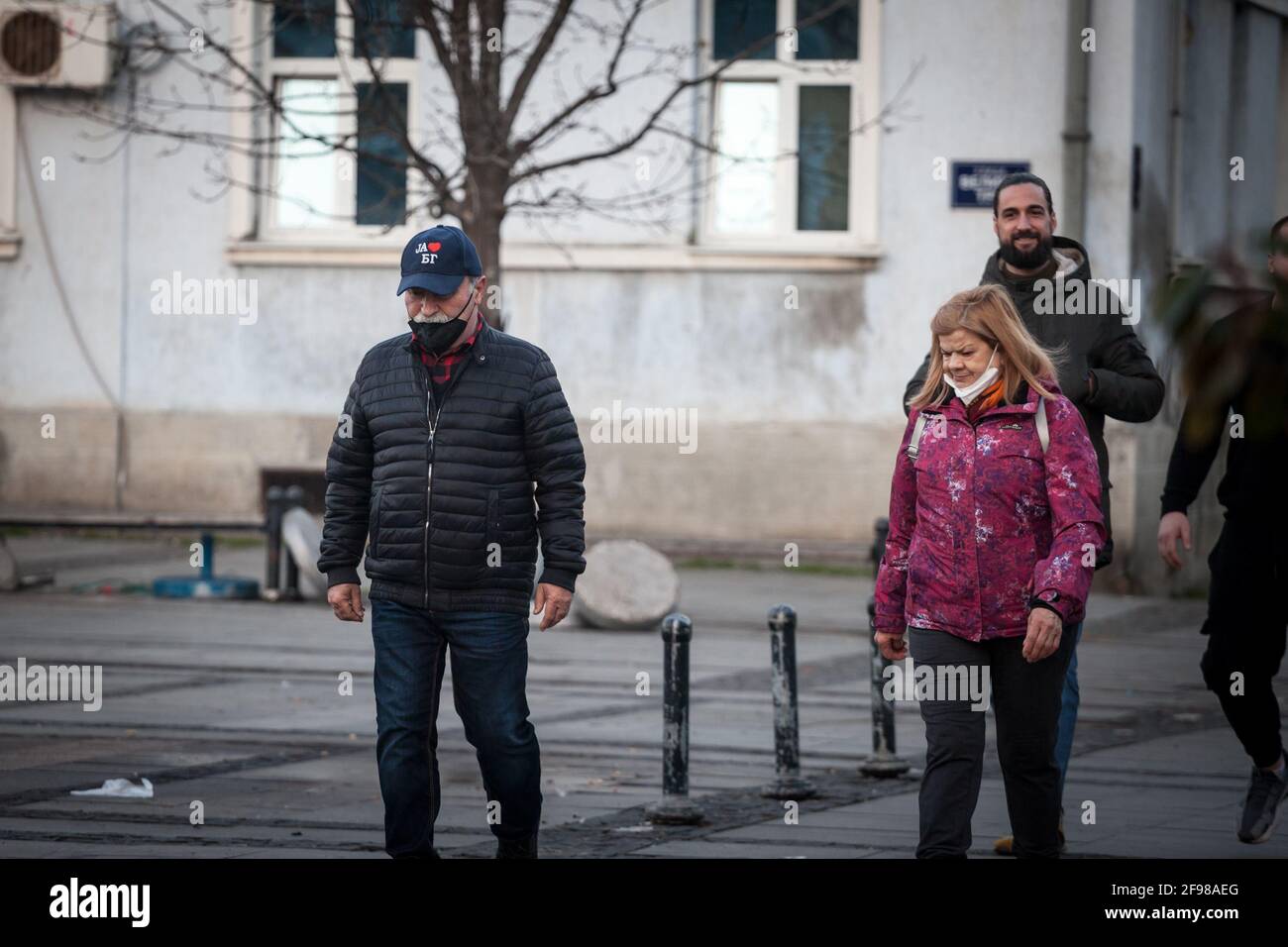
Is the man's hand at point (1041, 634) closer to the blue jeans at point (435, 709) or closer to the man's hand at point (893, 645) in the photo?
the man's hand at point (893, 645)

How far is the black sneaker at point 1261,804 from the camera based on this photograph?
6832mm

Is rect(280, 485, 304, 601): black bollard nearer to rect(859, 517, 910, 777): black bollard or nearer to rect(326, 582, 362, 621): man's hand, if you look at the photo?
rect(859, 517, 910, 777): black bollard

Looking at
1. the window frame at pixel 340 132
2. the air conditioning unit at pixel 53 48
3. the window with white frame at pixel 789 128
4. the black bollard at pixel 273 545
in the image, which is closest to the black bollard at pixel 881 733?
the black bollard at pixel 273 545

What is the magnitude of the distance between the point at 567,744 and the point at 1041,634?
177 inches

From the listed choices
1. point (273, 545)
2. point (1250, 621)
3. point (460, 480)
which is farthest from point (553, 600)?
point (273, 545)

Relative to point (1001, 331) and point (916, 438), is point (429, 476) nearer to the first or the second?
point (916, 438)

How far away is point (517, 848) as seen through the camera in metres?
6.04

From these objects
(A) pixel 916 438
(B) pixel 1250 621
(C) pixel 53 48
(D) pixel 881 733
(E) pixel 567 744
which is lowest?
(E) pixel 567 744

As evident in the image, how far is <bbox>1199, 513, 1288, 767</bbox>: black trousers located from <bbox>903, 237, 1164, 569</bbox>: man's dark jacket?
0.49 m

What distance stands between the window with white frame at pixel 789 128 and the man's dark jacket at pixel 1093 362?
12.0 metres

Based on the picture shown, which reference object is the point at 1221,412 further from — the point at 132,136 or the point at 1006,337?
the point at 132,136

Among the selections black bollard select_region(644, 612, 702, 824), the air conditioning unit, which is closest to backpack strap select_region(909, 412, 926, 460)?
black bollard select_region(644, 612, 702, 824)

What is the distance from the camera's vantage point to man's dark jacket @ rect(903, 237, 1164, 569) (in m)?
6.55

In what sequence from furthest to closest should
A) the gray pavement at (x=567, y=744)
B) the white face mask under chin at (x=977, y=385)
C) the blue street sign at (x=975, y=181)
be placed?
the blue street sign at (x=975, y=181) < the gray pavement at (x=567, y=744) < the white face mask under chin at (x=977, y=385)
